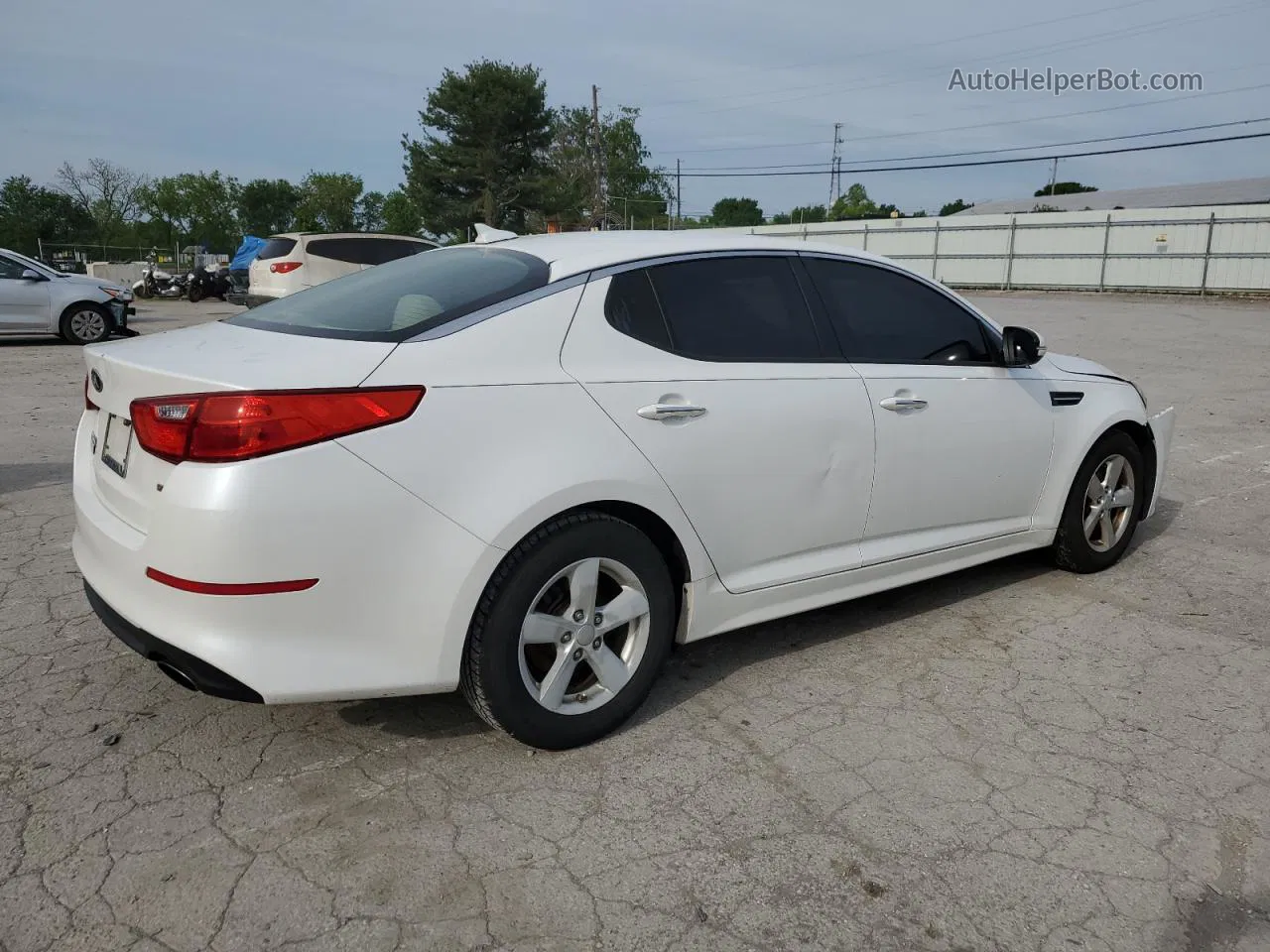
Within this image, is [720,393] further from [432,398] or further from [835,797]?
[835,797]

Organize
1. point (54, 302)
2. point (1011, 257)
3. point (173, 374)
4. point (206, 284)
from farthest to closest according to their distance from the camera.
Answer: point (1011, 257) < point (206, 284) < point (54, 302) < point (173, 374)

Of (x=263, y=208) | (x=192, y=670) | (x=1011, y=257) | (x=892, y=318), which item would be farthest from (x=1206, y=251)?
(x=263, y=208)

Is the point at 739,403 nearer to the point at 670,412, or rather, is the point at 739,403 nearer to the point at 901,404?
the point at 670,412

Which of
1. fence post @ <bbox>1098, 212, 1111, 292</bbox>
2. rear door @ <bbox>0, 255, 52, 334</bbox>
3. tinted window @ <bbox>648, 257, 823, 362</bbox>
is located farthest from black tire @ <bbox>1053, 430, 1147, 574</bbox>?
fence post @ <bbox>1098, 212, 1111, 292</bbox>

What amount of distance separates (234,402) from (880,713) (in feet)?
7.40

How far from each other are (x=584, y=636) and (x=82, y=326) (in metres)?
15.0

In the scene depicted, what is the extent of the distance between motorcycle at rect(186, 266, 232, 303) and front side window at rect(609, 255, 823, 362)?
91.9 ft

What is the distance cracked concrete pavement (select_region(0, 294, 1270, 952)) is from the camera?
2246 mm

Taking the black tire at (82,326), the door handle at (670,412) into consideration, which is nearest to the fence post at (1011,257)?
the black tire at (82,326)

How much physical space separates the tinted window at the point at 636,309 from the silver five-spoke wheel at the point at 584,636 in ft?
2.47

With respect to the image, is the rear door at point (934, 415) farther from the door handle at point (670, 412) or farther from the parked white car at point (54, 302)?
the parked white car at point (54, 302)

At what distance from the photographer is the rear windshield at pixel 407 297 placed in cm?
286

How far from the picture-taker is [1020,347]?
4203 millimetres

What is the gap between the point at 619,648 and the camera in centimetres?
308
